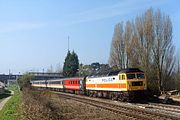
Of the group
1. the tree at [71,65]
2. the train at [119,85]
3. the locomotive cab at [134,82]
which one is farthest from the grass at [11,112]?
the tree at [71,65]

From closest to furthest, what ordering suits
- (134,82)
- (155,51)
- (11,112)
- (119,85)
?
1. (11,112)
2. (134,82)
3. (119,85)
4. (155,51)

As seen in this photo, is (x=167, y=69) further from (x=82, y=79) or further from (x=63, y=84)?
(x=63, y=84)

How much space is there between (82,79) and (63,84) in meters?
18.5

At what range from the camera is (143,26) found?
52.7 meters

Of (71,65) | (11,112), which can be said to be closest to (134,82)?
(11,112)

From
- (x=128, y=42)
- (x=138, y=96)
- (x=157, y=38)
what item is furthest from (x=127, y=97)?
(x=128, y=42)

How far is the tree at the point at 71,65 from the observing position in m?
121

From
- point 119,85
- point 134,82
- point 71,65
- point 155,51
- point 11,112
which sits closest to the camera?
point 11,112

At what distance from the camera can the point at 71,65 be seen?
120875 mm

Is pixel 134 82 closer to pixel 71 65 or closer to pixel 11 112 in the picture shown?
pixel 11 112

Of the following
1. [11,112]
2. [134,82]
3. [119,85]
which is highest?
[134,82]

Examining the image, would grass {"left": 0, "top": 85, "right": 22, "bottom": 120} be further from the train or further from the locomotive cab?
the locomotive cab

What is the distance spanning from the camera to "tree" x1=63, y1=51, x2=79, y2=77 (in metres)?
121

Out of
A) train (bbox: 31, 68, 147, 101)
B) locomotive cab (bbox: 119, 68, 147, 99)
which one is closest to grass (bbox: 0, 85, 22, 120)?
train (bbox: 31, 68, 147, 101)
